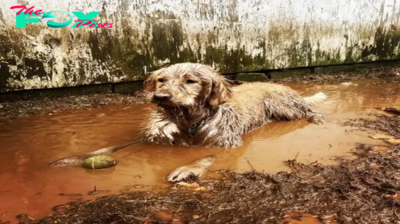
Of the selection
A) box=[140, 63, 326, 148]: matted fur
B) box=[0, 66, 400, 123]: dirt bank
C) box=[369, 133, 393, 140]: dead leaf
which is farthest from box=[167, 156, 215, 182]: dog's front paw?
box=[0, 66, 400, 123]: dirt bank

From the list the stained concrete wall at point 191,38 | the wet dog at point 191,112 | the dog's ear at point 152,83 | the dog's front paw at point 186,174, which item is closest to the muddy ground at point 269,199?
the dog's front paw at point 186,174

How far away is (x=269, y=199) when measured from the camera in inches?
116

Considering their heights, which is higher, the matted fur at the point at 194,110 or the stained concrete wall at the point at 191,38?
the stained concrete wall at the point at 191,38

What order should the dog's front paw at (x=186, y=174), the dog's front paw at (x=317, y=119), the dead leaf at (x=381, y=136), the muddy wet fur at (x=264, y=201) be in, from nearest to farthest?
→ 1. the muddy wet fur at (x=264, y=201)
2. the dog's front paw at (x=186, y=174)
3. the dead leaf at (x=381, y=136)
4. the dog's front paw at (x=317, y=119)

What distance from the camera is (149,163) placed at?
12.7 ft

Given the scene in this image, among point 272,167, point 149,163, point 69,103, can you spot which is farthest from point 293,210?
point 69,103

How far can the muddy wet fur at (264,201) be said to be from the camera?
2.65m

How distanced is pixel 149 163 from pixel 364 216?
2.15 meters

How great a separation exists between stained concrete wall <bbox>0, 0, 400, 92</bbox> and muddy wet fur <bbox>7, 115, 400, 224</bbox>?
4249 millimetres

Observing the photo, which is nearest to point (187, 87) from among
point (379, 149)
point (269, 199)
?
point (269, 199)

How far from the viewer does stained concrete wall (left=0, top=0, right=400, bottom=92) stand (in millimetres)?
6414

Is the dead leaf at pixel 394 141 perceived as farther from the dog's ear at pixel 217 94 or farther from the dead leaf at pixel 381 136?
the dog's ear at pixel 217 94

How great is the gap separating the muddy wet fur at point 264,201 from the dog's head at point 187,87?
106cm

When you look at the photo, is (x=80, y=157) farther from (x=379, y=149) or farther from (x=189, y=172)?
(x=379, y=149)
